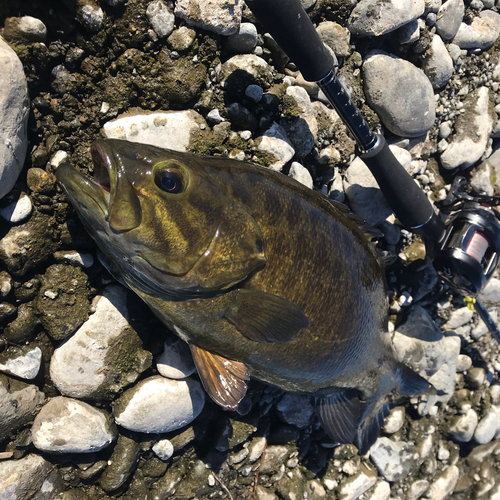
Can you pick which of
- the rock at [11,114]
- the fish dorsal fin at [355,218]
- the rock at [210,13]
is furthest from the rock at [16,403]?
the rock at [210,13]

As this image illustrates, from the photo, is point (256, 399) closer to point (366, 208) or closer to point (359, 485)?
point (359, 485)

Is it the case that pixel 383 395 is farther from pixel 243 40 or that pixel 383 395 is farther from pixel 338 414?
pixel 243 40

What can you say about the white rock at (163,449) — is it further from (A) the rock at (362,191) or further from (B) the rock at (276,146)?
(A) the rock at (362,191)

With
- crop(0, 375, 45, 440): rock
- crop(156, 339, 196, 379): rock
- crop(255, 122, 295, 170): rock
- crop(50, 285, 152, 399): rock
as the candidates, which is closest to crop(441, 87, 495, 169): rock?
crop(255, 122, 295, 170): rock

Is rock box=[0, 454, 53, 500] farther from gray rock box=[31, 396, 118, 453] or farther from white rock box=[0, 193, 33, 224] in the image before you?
white rock box=[0, 193, 33, 224]

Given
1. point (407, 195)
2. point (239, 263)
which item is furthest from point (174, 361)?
point (407, 195)
